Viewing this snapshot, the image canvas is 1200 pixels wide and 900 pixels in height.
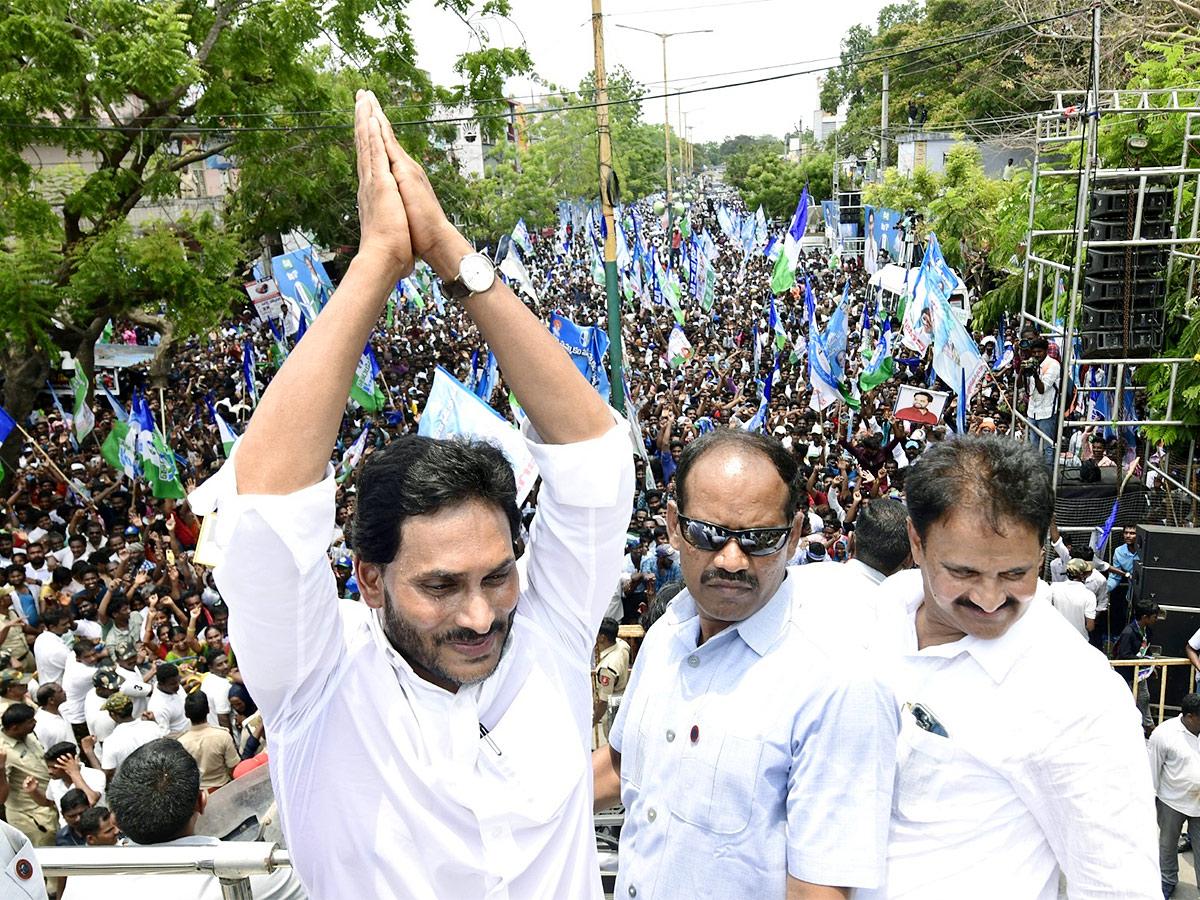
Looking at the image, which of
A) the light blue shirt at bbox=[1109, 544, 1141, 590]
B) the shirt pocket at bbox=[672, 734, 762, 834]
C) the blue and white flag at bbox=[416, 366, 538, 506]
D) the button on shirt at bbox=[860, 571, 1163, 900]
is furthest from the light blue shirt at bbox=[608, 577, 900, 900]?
the light blue shirt at bbox=[1109, 544, 1141, 590]

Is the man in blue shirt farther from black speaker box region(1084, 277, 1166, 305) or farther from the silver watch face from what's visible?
the silver watch face

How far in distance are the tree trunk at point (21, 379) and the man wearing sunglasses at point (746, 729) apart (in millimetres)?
11500

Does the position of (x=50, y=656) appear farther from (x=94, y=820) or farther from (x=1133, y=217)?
(x=1133, y=217)

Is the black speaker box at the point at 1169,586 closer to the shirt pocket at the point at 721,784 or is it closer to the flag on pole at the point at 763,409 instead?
the flag on pole at the point at 763,409

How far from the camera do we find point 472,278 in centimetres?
142

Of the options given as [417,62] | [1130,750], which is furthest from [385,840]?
[417,62]

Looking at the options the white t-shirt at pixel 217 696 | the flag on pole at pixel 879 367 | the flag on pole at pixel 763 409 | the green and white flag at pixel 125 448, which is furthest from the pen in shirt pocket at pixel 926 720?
the flag on pole at pixel 879 367

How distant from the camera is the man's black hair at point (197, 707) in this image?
519 centimetres

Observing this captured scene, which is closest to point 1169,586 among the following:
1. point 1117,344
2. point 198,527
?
point 1117,344

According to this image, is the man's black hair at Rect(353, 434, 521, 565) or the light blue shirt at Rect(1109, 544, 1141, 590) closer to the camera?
the man's black hair at Rect(353, 434, 521, 565)

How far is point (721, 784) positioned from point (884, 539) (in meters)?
1.60

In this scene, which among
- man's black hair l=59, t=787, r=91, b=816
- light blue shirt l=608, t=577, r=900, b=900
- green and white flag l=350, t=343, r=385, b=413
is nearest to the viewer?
light blue shirt l=608, t=577, r=900, b=900

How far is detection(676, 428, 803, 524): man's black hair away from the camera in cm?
179

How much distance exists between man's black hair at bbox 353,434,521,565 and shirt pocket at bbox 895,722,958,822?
2.56 ft
